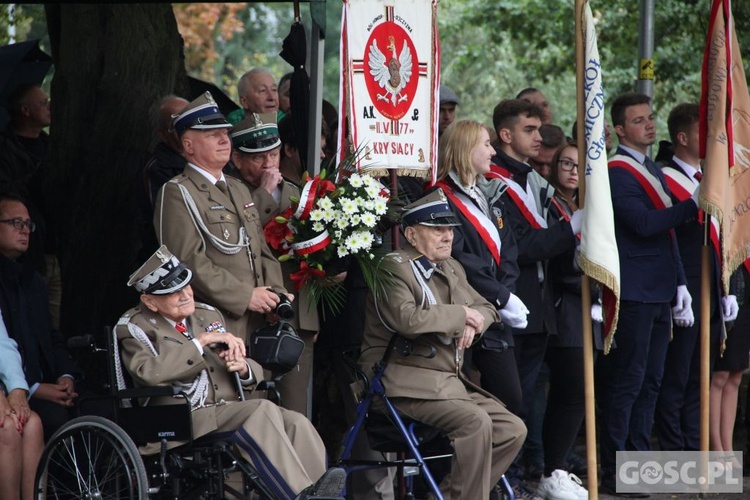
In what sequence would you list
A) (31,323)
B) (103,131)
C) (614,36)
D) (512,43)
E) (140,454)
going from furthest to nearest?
(512,43) → (614,36) → (103,131) → (31,323) → (140,454)

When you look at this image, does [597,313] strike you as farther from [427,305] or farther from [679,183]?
[427,305]

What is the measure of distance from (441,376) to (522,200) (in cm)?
165

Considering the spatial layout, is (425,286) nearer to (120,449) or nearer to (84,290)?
(120,449)

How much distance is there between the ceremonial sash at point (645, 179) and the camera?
24.5 ft

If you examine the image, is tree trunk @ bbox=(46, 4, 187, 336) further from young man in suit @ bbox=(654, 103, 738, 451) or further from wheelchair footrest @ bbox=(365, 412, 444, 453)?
young man in suit @ bbox=(654, 103, 738, 451)

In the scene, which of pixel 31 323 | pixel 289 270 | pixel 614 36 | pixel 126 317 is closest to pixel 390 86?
pixel 289 270

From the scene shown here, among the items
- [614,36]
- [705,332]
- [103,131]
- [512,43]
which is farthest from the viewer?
[512,43]

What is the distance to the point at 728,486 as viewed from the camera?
24.6ft

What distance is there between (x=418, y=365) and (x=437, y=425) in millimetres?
323

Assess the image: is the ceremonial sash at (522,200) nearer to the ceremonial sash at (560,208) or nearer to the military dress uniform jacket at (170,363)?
the ceremonial sash at (560,208)

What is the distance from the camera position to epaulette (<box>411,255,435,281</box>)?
242 inches

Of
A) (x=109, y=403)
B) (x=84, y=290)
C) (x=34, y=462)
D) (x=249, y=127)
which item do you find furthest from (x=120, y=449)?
(x=84, y=290)

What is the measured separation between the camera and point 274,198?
21.8ft

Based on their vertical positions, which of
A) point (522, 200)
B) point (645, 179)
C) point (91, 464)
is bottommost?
point (91, 464)
